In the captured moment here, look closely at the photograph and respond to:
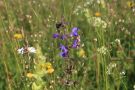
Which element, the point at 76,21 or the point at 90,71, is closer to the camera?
the point at 90,71

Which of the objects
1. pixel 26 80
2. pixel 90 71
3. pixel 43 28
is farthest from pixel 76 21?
pixel 26 80

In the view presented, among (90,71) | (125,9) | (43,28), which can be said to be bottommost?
(90,71)

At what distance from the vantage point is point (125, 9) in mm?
3879

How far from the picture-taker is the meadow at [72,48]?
192cm

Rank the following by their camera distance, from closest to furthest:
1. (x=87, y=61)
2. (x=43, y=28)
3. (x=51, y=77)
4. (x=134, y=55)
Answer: (x=51, y=77)
(x=134, y=55)
(x=87, y=61)
(x=43, y=28)

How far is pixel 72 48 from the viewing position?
2.16 meters

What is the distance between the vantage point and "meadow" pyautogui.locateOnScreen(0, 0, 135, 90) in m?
1.92

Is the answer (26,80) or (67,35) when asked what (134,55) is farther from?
(26,80)

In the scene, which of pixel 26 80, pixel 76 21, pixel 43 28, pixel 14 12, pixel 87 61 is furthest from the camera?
pixel 14 12

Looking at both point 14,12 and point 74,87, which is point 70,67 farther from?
point 14,12

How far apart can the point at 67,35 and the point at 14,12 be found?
2.02m

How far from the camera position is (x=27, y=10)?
4344mm

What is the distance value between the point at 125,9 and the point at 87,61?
1.32 meters

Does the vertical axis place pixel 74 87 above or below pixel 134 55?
below
